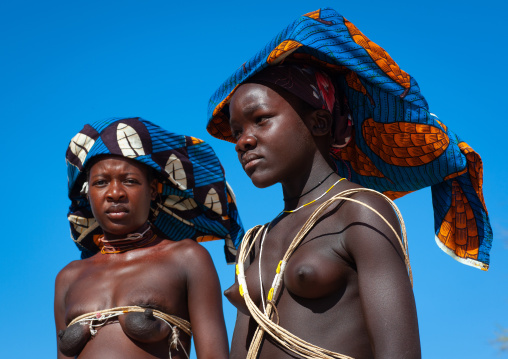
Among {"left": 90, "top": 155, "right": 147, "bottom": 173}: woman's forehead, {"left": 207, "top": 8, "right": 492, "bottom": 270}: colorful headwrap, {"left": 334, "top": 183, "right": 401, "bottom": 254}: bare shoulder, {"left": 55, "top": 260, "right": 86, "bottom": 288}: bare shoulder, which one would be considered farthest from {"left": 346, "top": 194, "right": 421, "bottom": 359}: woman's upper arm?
{"left": 55, "top": 260, "right": 86, "bottom": 288}: bare shoulder

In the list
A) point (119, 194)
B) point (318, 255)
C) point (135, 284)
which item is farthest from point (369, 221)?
point (119, 194)

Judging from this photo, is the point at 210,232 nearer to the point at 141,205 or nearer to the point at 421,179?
the point at 141,205

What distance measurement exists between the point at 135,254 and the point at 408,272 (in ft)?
7.06

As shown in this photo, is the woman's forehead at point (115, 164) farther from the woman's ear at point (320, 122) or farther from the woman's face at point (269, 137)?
the woman's ear at point (320, 122)

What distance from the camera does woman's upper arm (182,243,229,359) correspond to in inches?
166

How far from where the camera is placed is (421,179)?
12.0 ft

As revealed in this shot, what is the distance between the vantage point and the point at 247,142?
325cm

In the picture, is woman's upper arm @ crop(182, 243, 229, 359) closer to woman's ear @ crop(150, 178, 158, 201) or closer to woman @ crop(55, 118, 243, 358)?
woman @ crop(55, 118, 243, 358)

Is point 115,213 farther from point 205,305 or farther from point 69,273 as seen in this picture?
point 205,305

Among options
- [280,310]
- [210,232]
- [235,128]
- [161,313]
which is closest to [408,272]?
[280,310]

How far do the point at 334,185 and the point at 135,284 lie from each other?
5.38 feet

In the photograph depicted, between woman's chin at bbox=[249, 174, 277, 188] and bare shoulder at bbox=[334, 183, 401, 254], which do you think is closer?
bare shoulder at bbox=[334, 183, 401, 254]

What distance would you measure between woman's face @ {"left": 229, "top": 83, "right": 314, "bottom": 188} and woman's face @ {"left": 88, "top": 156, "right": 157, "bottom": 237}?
139cm

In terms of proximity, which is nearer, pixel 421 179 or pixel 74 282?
pixel 421 179
